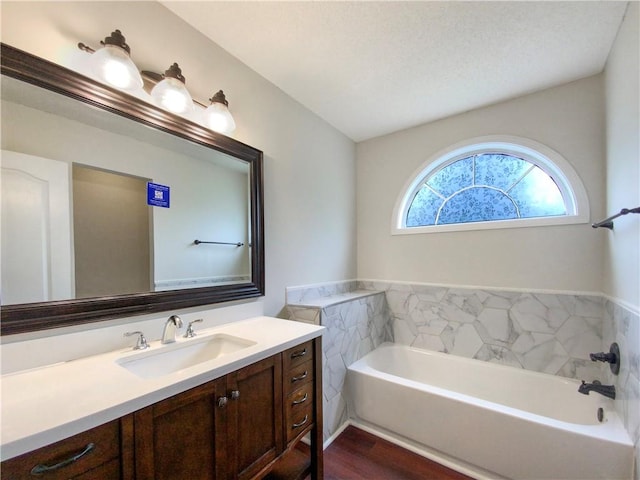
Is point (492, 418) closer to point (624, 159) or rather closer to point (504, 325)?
point (504, 325)

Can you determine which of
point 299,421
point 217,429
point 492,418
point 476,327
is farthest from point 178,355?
point 476,327

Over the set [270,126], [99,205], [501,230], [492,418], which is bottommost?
[492,418]

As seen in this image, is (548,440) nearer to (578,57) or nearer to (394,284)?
(394,284)

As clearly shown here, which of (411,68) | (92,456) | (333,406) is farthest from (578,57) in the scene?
(92,456)

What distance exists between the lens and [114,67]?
112cm

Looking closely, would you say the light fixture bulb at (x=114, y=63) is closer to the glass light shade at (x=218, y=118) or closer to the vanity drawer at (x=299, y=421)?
the glass light shade at (x=218, y=118)

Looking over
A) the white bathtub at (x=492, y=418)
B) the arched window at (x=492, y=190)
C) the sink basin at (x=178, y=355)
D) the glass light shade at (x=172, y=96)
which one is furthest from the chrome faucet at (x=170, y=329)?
the arched window at (x=492, y=190)

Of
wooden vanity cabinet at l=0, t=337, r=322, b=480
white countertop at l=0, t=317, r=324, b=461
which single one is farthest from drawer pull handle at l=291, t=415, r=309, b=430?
white countertop at l=0, t=317, r=324, b=461

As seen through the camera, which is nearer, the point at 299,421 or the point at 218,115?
the point at 299,421

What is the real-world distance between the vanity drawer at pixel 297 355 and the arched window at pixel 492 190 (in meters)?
1.70

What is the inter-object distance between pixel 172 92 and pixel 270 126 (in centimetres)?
76

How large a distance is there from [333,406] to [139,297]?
5.13 feet

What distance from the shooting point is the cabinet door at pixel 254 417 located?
3.43 feet

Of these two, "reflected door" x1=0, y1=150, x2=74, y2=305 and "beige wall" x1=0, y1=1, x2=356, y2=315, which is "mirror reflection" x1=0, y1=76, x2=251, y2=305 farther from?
"beige wall" x1=0, y1=1, x2=356, y2=315
